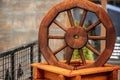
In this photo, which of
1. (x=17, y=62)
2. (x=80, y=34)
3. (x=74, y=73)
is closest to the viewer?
(x=74, y=73)

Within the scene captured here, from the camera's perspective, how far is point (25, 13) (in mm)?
7137

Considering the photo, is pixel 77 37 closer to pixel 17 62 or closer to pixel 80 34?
pixel 80 34

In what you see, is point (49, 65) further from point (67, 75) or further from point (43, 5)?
point (43, 5)

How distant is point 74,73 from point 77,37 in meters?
0.38

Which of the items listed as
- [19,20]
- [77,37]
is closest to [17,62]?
[19,20]

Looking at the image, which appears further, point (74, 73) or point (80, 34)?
point (80, 34)

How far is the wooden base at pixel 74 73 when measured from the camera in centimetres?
235

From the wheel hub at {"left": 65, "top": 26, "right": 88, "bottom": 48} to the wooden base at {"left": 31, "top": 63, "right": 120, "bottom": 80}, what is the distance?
239 millimetres

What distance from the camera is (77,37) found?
2.58 meters

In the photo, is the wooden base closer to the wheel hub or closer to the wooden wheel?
the wooden wheel

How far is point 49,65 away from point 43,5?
14.7 ft

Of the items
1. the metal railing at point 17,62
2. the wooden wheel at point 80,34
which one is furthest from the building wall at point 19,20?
the wooden wheel at point 80,34

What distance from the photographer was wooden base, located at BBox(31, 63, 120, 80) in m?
2.35

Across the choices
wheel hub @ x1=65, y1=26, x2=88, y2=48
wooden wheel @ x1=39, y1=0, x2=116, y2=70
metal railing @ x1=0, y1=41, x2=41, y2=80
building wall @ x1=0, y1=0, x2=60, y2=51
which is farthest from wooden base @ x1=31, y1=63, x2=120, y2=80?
building wall @ x1=0, y1=0, x2=60, y2=51
